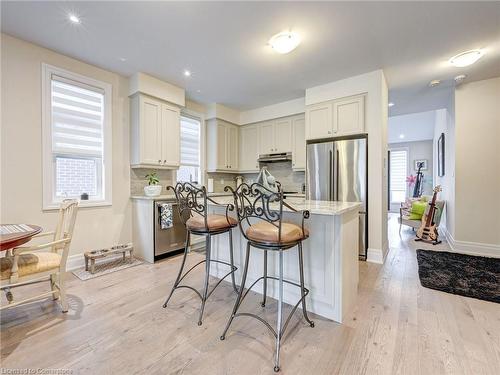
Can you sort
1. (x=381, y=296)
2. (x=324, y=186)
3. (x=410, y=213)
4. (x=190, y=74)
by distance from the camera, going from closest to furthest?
(x=381, y=296) < (x=190, y=74) < (x=324, y=186) < (x=410, y=213)

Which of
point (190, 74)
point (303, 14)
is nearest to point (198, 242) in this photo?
point (190, 74)

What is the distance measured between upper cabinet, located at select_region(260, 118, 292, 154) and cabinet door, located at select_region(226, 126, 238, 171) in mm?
627

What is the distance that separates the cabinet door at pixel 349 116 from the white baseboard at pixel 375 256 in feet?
5.68

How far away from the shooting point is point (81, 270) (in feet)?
9.76

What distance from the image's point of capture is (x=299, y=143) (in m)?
4.48

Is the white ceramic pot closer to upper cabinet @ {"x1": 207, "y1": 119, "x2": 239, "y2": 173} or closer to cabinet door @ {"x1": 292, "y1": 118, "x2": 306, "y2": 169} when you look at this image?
upper cabinet @ {"x1": 207, "y1": 119, "x2": 239, "y2": 173}

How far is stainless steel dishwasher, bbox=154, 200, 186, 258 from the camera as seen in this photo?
3.34 metres

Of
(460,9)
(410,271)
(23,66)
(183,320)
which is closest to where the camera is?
(183,320)

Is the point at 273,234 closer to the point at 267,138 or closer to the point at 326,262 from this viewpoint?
the point at 326,262

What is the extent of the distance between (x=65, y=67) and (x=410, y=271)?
16.6ft

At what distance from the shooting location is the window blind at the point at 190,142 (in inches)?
176

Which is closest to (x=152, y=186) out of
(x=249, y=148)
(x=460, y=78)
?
(x=249, y=148)

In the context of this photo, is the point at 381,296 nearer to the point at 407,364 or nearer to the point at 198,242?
the point at 407,364

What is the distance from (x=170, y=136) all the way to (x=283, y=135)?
2.17 metres
